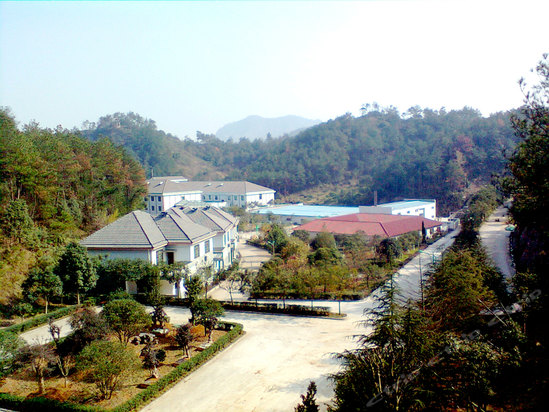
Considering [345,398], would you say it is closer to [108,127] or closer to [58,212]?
[58,212]

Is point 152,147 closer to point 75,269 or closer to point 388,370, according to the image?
point 75,269

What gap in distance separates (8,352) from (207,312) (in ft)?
17.7

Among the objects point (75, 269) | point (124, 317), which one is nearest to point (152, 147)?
point (75, 269)

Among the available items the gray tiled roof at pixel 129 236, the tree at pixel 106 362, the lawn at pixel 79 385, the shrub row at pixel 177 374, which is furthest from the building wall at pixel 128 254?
the tree at pixel 106 362

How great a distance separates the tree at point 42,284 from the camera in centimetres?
1557

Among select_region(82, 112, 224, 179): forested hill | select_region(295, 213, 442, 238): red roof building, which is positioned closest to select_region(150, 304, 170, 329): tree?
select_region(295, 213, 442, 238): red roof building

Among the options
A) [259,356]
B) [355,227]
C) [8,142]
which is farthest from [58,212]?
[355,227]

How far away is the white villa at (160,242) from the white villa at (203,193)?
25241 millimetres

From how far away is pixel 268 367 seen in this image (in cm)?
1127

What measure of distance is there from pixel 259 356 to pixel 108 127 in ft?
320

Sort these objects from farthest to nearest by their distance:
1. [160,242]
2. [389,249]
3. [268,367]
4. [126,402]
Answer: [389,249] → [160,242] → [268,367] → [126,402]

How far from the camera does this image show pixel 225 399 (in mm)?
9578

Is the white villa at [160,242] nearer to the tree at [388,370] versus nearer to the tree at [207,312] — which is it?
the tree at [207,312]

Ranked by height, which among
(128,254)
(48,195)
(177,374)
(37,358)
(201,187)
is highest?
(201,187)
